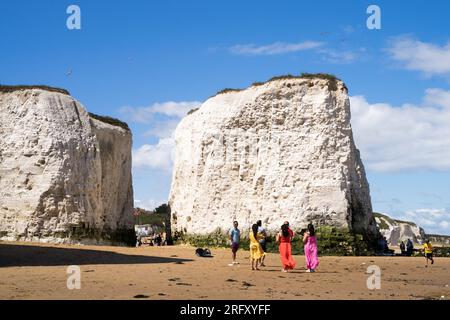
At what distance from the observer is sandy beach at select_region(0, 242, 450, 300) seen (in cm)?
1148

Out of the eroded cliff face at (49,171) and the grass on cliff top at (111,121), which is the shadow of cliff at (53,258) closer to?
the eroded cliff face at (49,171)

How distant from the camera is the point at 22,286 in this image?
39.9ft

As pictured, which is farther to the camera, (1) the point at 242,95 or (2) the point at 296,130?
(1) the point at 242,95

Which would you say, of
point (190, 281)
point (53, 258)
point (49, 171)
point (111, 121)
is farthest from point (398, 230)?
point (190, 281)

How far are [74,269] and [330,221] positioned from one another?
54.4ft

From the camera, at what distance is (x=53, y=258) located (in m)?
20.3

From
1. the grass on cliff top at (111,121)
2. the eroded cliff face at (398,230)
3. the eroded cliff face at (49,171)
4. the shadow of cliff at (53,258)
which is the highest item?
the grass on cliff top at (111,121)

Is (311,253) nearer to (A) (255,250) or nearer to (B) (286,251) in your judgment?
(B) (286,251)

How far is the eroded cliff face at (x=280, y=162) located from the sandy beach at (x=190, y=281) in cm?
895

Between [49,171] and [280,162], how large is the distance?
12.0 meters

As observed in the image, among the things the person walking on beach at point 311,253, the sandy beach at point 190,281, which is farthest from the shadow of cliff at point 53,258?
the person walking on beach at point 311,253

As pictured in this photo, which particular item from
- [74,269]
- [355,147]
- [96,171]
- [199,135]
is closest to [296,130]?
[355,147]

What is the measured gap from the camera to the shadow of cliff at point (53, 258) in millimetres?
18500
